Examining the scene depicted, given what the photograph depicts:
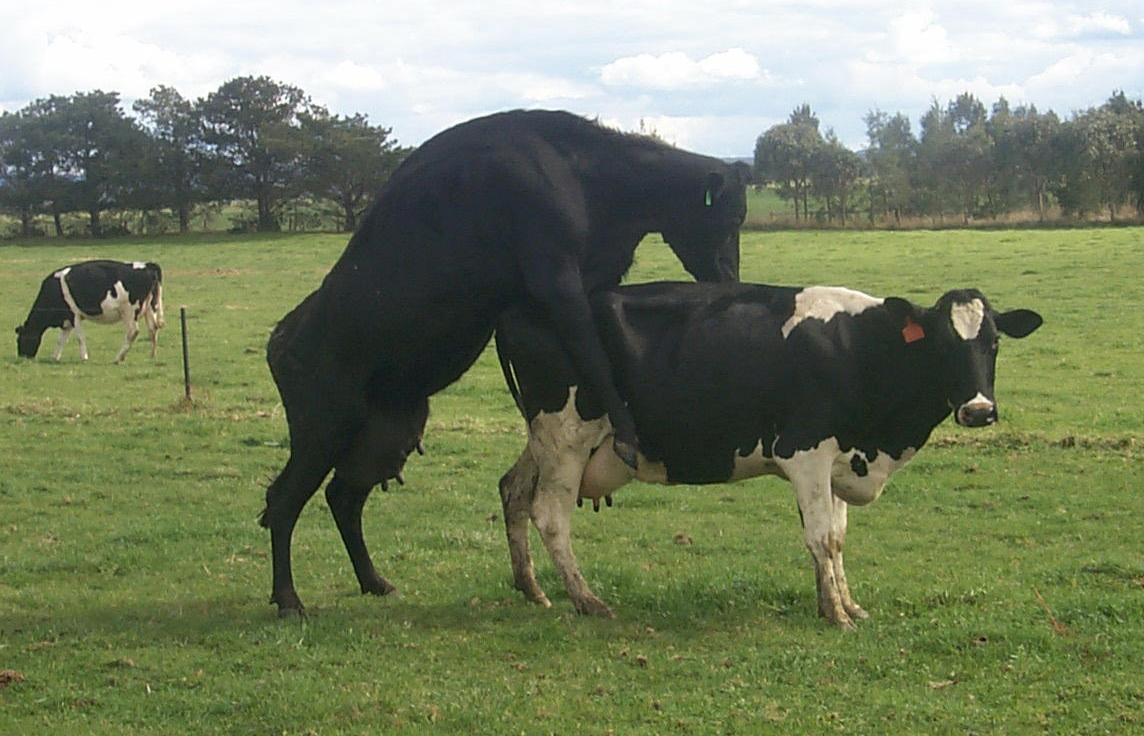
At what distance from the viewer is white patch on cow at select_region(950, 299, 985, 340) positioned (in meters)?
7.93

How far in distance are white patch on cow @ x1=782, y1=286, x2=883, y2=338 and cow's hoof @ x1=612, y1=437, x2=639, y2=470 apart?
1.23 metres

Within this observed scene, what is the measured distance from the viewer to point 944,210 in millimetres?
65062

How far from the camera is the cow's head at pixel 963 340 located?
7.79 m

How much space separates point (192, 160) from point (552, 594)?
64.1m

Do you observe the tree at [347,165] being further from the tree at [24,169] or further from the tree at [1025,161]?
the tree at [1025,161]

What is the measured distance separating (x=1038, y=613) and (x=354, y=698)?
4.03 metres

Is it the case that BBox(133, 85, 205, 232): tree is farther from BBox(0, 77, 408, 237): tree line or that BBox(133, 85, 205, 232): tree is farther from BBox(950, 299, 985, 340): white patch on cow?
BBox(950, 299, 985, 340): white patch on cow

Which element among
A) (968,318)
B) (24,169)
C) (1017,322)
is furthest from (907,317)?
(24,169)

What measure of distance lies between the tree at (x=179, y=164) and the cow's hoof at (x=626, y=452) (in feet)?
204

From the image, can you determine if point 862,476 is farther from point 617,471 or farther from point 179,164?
point 179,164

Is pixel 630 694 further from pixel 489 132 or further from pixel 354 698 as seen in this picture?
pixel 489 132

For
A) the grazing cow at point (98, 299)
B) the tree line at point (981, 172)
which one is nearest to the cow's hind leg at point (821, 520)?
the grazing cow at point (98, 299)

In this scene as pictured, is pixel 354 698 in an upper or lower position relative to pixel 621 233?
lower

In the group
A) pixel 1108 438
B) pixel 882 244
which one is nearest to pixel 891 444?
pixel 1108 438
